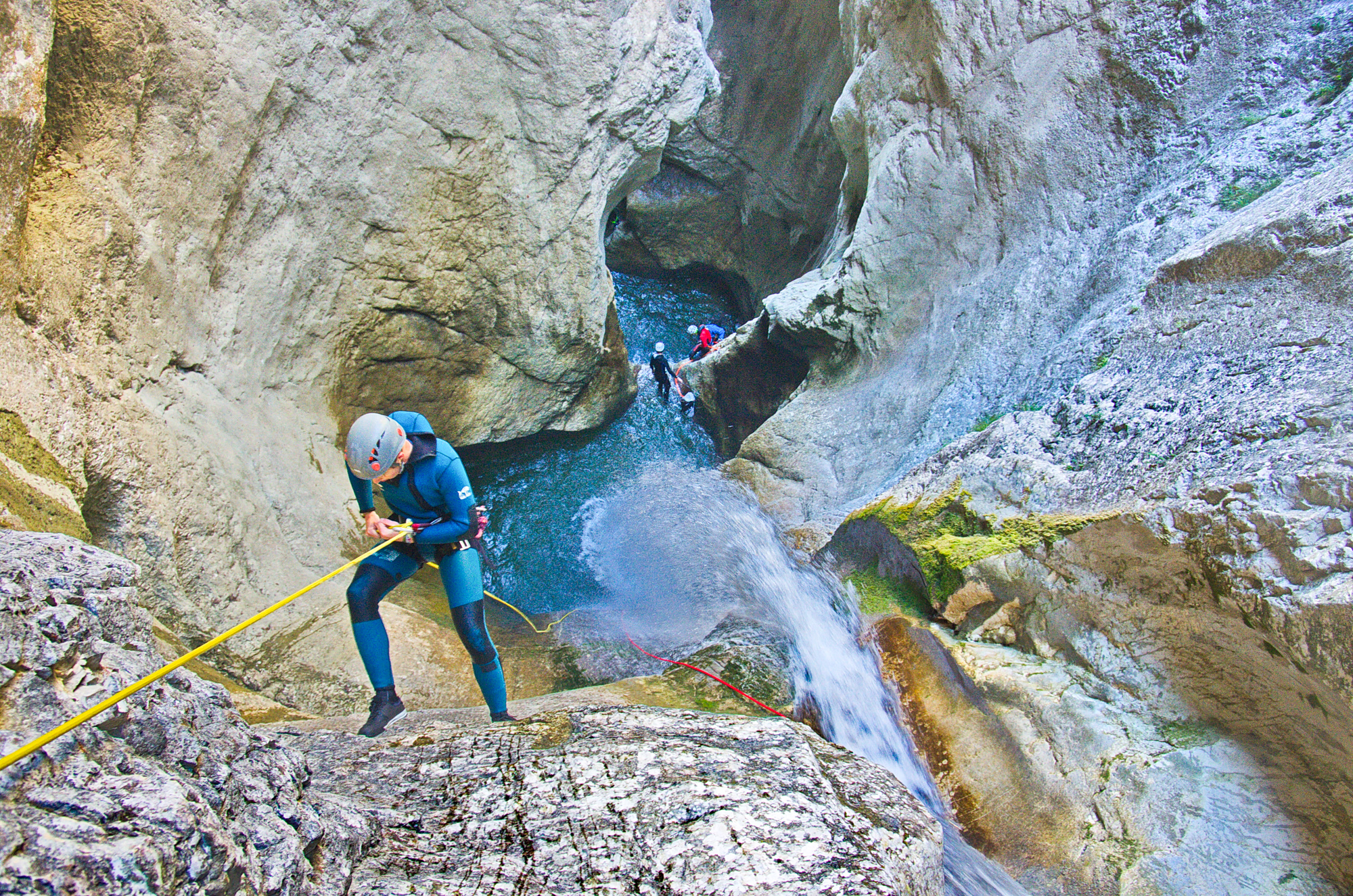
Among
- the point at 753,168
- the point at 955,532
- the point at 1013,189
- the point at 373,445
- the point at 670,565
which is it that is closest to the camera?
the point at 373,445

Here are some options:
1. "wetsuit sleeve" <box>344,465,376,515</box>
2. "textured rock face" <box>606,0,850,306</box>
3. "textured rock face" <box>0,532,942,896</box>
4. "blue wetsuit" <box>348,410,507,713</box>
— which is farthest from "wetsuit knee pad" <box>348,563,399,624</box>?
"textured rock face" <box>606,0,850,306</box>

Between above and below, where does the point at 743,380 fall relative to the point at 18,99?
above

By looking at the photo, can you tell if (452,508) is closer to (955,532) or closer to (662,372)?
(955,532)

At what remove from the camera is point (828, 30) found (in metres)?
13.0

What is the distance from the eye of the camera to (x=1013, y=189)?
686 cm

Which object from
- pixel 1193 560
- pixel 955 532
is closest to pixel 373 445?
pixel 955 532

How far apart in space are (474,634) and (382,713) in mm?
519

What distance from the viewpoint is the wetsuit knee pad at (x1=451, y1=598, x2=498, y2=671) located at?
3.32 m

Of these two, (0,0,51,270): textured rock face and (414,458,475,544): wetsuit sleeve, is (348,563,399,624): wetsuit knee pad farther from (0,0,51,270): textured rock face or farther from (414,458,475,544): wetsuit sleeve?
(0,0,51,270): textured rock face

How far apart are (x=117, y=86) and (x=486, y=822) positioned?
5.45m

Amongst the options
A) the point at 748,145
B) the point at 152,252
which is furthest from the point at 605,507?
the point at 748,145

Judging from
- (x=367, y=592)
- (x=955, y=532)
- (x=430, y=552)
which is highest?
(x=955, y=532)

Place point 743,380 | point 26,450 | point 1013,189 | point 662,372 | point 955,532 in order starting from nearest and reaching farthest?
point 26,450 → point 955,532 → point 1013,189 → point 743,380 → point 662,372

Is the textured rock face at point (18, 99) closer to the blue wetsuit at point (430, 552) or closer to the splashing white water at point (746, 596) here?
the blue wetsuit at point (430, 552)
